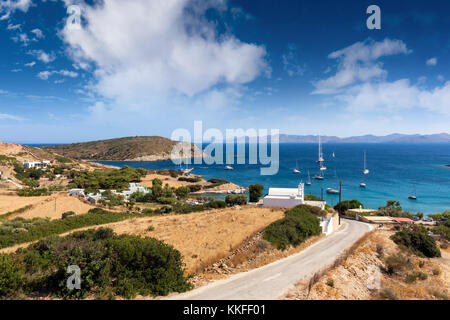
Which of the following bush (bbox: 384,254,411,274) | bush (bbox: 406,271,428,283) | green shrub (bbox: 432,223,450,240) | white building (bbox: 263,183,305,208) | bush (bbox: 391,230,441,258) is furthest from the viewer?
white building (bbox: 263,183,305,208)

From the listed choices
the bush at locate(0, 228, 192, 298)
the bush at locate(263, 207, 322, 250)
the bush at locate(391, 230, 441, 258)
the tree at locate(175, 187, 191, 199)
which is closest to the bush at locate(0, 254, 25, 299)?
the bush at locate(0, 228, 192, 298)

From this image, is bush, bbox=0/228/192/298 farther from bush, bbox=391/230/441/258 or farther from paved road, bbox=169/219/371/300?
bush, bbox=391/230/441/258

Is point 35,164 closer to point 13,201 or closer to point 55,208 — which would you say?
point 13,201

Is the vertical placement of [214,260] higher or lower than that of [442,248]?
higher

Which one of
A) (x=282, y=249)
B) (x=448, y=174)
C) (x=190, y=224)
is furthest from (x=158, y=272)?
(x=448, y=174)

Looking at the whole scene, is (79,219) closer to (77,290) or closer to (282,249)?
(77,290)

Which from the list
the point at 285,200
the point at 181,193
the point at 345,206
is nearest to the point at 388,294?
the point at 285,200
